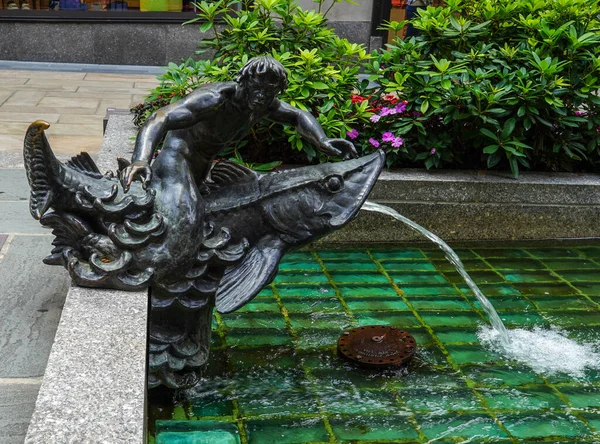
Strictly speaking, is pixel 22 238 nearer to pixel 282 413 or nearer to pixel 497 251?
pixel 282 413

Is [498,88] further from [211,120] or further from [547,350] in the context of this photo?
[211,120]

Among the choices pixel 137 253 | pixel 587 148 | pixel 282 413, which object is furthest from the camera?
pixel 587 148

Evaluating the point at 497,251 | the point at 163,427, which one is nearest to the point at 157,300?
the point at 163,427

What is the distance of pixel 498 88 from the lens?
5875 millimetres

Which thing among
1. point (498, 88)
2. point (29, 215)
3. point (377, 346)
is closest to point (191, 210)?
point (377, 346)

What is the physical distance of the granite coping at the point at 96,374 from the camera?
88.7 inches

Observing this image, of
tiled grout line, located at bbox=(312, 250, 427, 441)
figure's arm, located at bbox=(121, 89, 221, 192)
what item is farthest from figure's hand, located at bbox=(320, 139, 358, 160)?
tiled grout line, located at bbox=(312, 250, 427, 441)

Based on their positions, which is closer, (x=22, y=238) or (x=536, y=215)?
(x=22, y=238)

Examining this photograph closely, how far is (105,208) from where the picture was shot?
3279 mm

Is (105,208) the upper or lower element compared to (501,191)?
upper

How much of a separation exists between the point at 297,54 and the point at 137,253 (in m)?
3.64

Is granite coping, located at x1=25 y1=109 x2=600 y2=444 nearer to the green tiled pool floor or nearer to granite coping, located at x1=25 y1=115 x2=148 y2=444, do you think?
granite coping, located at x1=25 y1=115 x2=148 y2=444

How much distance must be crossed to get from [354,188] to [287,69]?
2.73 meters

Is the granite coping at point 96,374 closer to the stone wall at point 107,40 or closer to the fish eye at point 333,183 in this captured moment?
the fish eye at point 333,183
